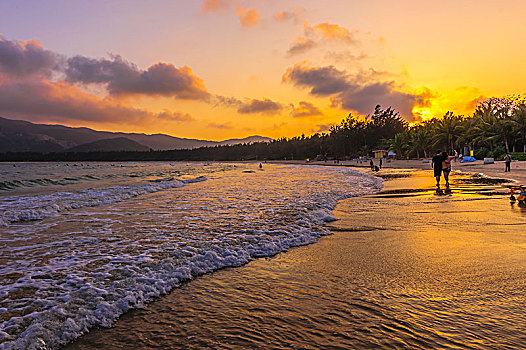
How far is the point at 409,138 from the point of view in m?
70.9

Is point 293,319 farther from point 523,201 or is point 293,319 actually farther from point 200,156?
point 200,156

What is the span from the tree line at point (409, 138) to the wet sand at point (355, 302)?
48450mm

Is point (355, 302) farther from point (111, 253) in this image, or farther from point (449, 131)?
point (449, 131)

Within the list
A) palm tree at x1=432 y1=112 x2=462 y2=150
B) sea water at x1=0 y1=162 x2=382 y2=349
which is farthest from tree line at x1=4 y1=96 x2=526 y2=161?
sea water at x1=0 y1=162 x2=382 y2=349

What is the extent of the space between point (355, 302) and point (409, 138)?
76.6m

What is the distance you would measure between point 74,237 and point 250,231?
405 cm

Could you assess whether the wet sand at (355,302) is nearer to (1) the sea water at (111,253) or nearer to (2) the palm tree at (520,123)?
(1) the sea water at (111,253)

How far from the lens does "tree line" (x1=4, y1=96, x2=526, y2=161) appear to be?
44.5m

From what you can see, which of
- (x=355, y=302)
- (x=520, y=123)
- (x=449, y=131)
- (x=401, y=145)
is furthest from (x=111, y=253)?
(x=401, y=145)

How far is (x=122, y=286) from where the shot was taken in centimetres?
386

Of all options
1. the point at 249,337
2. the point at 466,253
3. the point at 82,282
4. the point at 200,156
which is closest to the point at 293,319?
the point at 249,337

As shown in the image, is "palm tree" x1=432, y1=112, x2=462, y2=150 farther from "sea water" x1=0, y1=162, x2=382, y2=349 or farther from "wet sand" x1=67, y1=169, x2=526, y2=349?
"wet sand" x1=67, y1=169, x2=526, y2=349

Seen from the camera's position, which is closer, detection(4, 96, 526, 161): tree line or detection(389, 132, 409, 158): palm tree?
detection(4, 96, 526, 161): tree line

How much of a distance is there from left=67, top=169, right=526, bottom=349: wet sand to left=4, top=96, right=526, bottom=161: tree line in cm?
4845
